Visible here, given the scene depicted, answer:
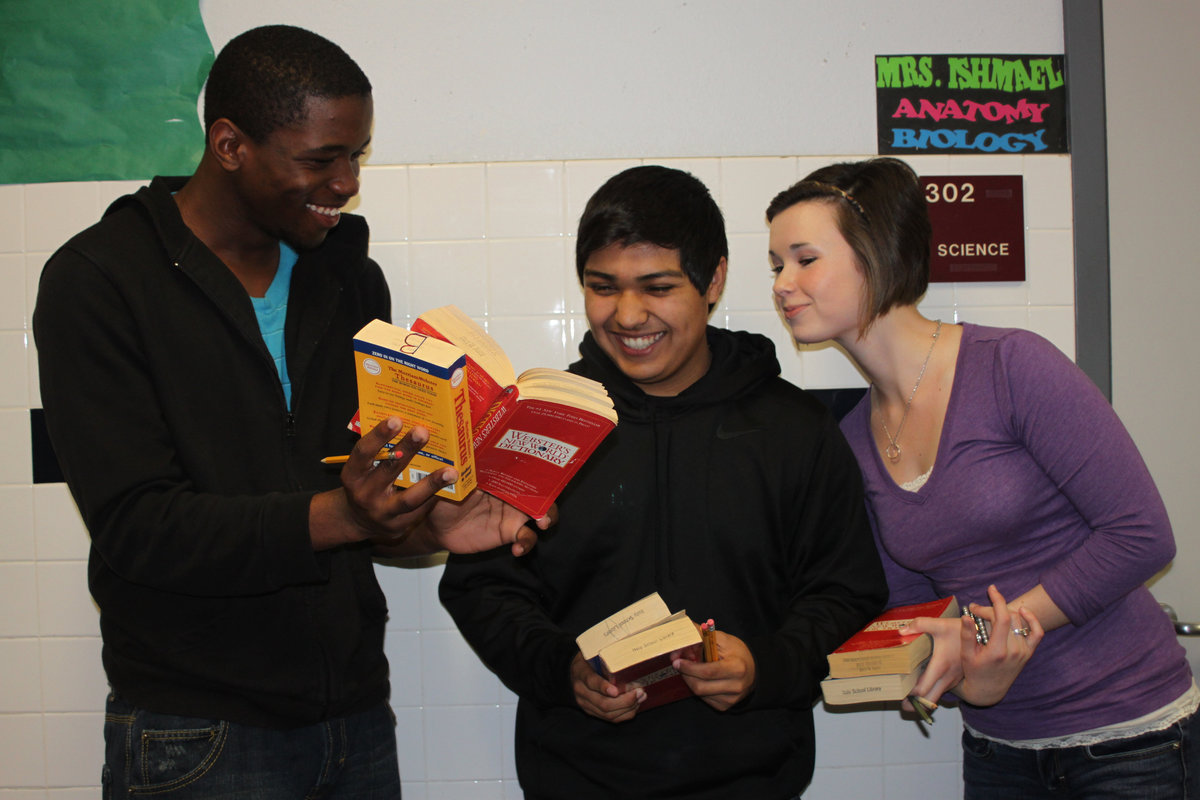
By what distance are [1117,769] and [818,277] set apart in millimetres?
1092

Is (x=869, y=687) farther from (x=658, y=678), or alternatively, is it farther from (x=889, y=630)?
(x=658, y=678)

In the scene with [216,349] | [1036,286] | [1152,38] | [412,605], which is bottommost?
[412,605]

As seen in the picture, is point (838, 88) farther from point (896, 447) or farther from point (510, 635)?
point (510, 635)

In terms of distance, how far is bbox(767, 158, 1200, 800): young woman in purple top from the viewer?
1608mm

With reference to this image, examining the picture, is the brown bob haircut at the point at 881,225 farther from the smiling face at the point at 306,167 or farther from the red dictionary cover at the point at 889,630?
the smiling face at the point at 306,167

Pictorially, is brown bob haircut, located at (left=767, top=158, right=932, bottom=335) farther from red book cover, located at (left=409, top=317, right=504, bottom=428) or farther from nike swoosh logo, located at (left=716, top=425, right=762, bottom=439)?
red book cover, located at (left=409, top=317, right=504, bottom=428)

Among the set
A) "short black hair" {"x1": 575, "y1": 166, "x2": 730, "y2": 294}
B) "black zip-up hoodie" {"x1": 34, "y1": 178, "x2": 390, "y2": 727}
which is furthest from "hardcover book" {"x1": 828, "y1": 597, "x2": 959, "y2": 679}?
"black zip-up hoodie" {"x1": 34, "y1": 178, "x2": 390, "y2": 727}

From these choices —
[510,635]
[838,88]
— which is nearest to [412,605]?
[510,635]

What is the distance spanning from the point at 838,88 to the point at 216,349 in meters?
1.65

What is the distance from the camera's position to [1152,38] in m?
2.23

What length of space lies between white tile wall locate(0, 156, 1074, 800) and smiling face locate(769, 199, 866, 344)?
0.43 meters

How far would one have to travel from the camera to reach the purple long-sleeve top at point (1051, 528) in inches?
63.4

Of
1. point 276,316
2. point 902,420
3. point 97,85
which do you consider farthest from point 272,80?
point 902,420

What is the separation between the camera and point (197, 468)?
1476 millimetres
